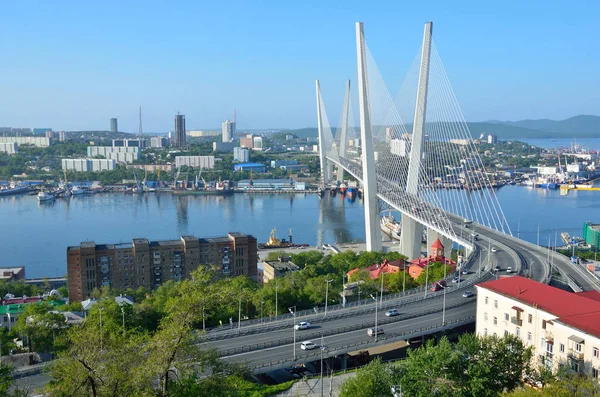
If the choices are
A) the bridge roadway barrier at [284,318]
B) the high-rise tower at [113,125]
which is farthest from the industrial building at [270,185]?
the high-rise tower at [113,125]

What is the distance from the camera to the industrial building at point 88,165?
36.4 metres

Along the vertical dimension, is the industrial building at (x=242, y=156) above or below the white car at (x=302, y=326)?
above

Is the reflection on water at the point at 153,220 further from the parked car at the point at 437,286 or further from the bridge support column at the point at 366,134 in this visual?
the parked car at the point at 437,286

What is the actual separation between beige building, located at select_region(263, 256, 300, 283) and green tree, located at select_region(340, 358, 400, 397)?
6.18 metres

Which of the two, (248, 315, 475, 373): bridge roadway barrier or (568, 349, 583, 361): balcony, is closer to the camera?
(568, 349, 583, 361): balcony

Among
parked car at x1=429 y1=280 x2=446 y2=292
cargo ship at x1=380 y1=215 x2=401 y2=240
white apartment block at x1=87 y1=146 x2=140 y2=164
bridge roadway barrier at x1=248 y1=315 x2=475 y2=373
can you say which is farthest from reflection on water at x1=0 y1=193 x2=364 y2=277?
white apartment block at x1=87 y1=146 x2=140 y2=164

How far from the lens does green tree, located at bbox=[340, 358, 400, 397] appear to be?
140 inches

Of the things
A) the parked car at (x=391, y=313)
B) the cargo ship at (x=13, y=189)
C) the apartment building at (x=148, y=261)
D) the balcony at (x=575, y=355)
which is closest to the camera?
the balcony at (x=575, y=355)

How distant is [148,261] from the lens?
400 inches

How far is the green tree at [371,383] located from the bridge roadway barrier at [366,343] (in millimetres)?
891

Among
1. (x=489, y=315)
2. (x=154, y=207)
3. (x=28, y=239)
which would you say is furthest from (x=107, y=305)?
(x=154, y=207)

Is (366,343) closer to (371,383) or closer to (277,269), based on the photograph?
(371,383)

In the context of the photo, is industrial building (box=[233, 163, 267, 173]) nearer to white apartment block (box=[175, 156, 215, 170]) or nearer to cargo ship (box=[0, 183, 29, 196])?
white apartment block (box=[175, 156, 215, 170])

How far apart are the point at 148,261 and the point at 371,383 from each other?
7.23m
